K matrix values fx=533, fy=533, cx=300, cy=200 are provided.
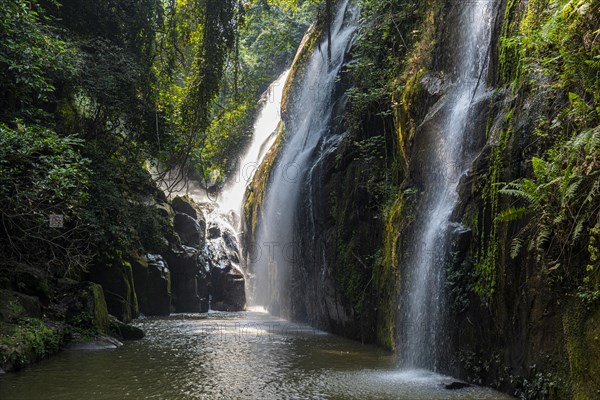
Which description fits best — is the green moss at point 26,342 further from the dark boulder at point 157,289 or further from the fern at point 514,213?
the dark boulder at point 157,289

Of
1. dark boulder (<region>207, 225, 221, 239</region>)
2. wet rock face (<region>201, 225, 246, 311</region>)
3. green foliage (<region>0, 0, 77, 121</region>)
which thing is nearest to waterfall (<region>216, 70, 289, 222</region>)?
dark boulder (<region>207, 225, 221, 239</region>)

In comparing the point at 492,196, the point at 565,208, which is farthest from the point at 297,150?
the point at 565,208

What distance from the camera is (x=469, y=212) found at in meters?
7.75

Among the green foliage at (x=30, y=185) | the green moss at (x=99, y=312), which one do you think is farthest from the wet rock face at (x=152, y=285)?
the green foliage at (x=30, y=185)

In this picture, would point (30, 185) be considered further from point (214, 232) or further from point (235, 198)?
point (235, 198)

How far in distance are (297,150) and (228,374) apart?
1070 centimetres

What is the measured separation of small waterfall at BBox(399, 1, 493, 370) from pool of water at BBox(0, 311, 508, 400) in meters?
0.63

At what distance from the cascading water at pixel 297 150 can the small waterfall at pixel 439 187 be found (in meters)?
5.04

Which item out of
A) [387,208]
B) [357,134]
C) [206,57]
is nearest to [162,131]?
[206,57]

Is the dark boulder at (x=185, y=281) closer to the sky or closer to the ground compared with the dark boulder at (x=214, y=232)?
closer to the ground

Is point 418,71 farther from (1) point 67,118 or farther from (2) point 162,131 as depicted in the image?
(1) point 67,118

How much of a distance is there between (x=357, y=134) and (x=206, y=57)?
4611mm

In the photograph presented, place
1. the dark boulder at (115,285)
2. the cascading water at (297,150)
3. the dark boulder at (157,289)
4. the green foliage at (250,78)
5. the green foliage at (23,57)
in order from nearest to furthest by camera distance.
Result: the green foliage at (23,57)
the dark boulder at (115,285)
the cascading water at (297,150)
the dark boulder at (157,289)
the green foliage at (250,78)

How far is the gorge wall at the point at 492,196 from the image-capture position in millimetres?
5301
